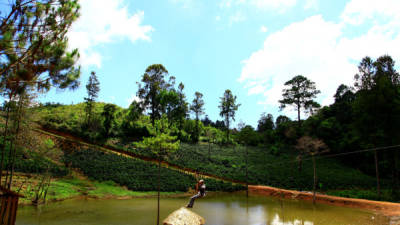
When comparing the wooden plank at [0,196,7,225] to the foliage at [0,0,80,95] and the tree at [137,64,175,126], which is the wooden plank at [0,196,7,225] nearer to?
the foliage at [0,0,80,95]

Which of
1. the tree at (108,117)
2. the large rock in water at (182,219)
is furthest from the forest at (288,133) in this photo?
the large rock in water at (182,219)

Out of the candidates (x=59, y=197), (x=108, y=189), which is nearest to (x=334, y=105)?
(x=108, y=189)

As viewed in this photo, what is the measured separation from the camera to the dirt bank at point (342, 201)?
1282cm

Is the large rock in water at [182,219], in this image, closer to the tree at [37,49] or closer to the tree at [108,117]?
the tree at [37,49]

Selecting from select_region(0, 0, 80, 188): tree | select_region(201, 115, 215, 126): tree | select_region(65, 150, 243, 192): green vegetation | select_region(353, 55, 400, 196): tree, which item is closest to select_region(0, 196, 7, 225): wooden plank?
select_region(0, 0, 80, 188): tree

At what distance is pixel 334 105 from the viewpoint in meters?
38.6

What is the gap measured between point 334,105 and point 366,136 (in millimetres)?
19915

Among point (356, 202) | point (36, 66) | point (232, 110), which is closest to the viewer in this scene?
point (36, 66)

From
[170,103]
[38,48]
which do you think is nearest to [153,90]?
[170,103]

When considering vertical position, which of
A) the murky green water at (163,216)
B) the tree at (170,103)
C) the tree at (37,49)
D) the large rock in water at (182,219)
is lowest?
the murky green water at (163,216)

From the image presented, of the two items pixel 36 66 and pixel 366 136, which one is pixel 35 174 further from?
pixel 366 136

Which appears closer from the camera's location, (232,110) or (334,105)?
(334,105)

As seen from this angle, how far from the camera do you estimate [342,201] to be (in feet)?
52.0

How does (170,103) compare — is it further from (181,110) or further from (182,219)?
(182,219)
